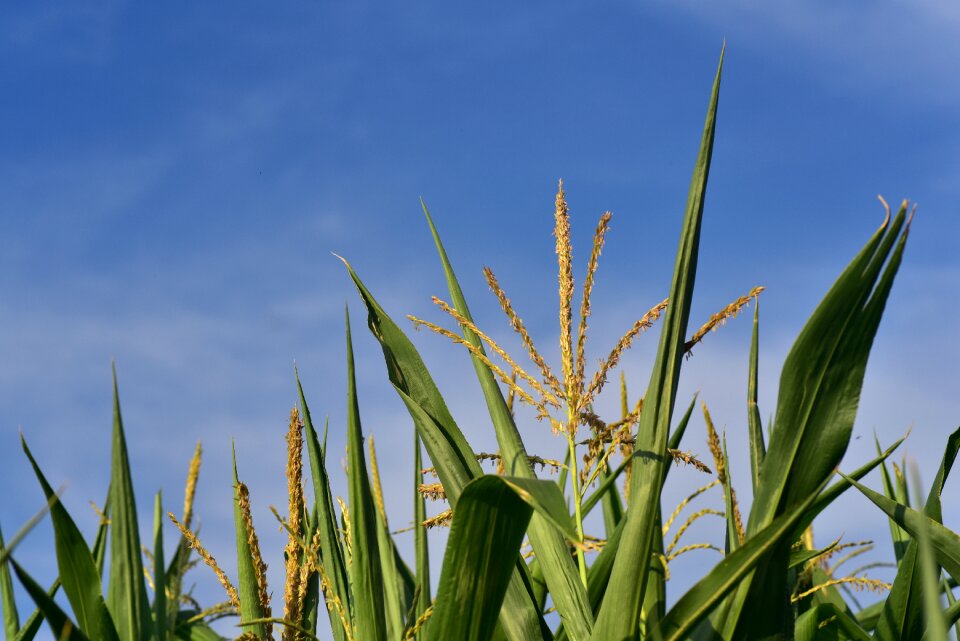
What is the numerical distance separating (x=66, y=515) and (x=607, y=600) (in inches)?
37.9

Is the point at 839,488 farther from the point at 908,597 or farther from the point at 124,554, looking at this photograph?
the point at 124,554

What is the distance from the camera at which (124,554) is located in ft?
5.00

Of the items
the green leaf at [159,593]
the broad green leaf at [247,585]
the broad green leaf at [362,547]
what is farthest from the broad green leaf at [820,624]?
the green leaf at [159,593]

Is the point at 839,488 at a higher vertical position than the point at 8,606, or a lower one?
lower

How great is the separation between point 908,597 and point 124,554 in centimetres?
158

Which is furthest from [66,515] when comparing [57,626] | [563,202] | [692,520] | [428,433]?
[692,520]

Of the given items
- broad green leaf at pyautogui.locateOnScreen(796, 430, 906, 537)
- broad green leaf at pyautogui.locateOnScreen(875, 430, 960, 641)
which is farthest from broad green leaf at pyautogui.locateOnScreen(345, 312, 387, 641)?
broad green leaf at pyautogui.locateOnScreen(875, 430, 960, 641)


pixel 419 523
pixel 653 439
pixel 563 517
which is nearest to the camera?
pixel 563 517

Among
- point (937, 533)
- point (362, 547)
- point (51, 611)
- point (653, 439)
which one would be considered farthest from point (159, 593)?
point (937, 533)

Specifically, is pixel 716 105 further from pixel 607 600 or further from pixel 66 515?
pixel 66 515

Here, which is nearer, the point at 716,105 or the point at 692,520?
the point at 716,105

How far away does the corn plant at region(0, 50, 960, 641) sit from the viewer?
5.03ft

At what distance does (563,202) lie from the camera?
207 centimetres

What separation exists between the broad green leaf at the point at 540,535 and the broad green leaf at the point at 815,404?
276 mm
